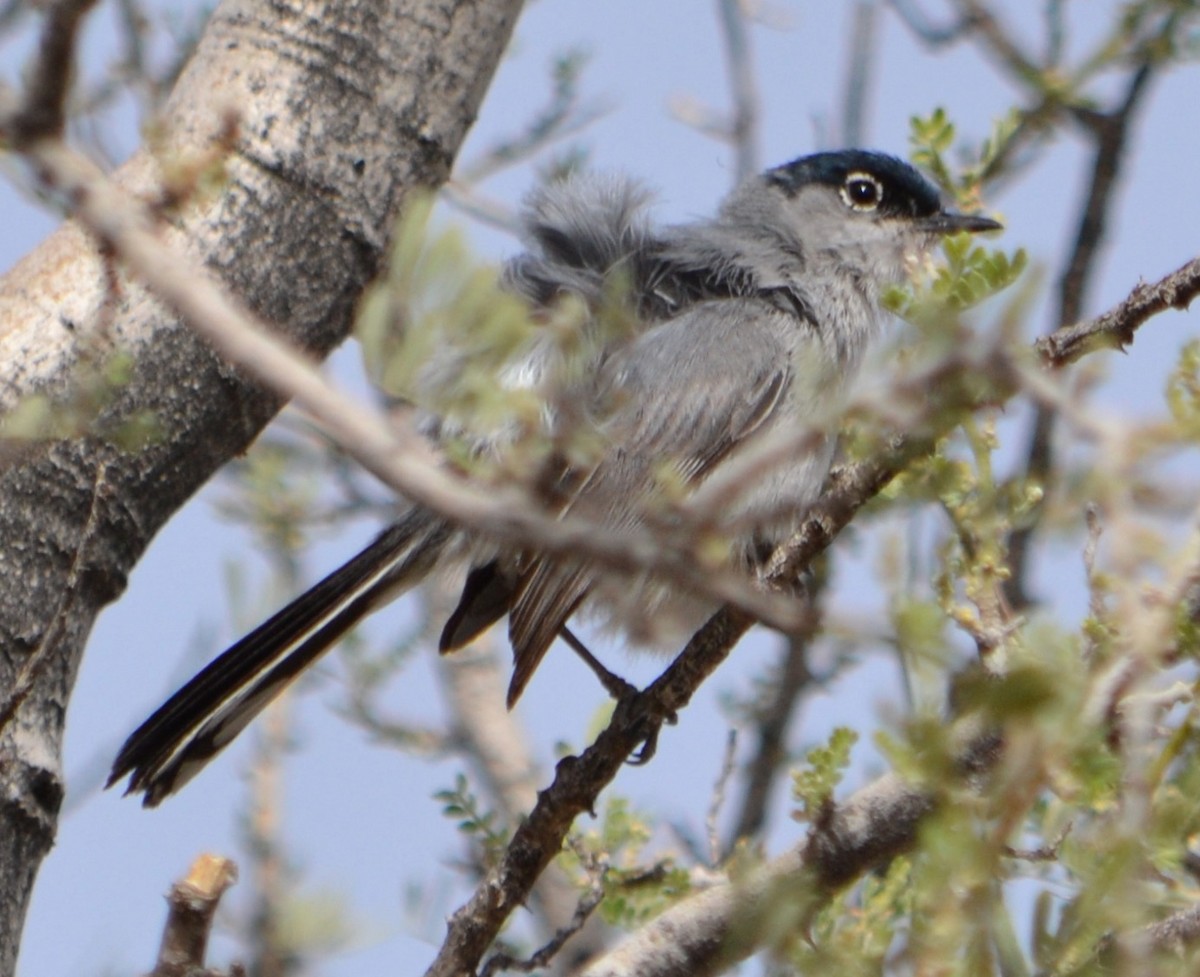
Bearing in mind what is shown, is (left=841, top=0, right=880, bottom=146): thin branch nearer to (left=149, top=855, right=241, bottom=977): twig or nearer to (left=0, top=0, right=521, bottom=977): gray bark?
(left=0, top=0, right=521, bottom=977): gray bark

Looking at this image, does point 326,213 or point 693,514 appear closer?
point 693,514

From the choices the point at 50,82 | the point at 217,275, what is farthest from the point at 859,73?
the point at 50,82

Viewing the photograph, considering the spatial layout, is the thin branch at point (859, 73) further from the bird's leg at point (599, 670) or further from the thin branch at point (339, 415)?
the thin branch at point (339, 415)

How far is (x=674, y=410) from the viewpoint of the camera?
10.5ft

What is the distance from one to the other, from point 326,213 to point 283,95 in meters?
0.19

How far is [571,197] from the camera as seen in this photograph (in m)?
3.40

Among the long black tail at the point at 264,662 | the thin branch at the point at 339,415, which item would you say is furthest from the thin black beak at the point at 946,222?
the thin branch at the point at 339,415

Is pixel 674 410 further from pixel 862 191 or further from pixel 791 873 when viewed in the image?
pixel 791 873

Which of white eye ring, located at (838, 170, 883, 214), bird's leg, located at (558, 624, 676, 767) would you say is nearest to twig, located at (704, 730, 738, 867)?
bird's leg, located at (558, 624, 676, 767)

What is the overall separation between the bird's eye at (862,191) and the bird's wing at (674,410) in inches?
26.0

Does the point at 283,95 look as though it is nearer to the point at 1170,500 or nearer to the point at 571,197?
the point at 571,197

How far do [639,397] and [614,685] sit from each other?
56 cm

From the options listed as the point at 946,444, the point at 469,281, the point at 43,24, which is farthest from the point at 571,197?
the point at 43,24

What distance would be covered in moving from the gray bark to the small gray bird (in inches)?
14.4
